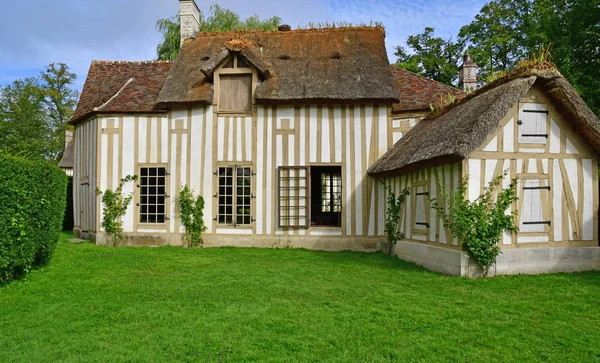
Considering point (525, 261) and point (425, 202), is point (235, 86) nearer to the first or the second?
point (425, 202)

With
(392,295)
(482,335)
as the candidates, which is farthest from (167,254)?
(482,335)

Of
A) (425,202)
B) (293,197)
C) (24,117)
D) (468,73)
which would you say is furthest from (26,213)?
(24,117)

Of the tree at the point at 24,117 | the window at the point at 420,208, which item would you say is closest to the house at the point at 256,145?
the window at the point at 420,208

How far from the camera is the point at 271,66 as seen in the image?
11.3 m

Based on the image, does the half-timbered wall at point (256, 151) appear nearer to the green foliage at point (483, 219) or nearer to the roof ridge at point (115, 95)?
the roof ridge at point (115, 95)

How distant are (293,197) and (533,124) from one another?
18.2ft

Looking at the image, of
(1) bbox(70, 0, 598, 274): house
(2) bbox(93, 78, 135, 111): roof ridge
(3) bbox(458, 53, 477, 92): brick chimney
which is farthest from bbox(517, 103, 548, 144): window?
(2) bbox(93, 78, 135, 111): roof ridge

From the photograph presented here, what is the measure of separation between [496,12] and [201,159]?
2009cm

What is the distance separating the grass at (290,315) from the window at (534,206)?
89cm

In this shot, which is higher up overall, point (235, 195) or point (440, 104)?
point (440, 104)

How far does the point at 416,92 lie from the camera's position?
37.3 ft

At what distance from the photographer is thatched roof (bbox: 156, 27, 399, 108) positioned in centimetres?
1051

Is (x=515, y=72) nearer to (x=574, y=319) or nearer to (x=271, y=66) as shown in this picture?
(x=574, y=319)

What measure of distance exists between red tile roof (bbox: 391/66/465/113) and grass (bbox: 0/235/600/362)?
4.71m
